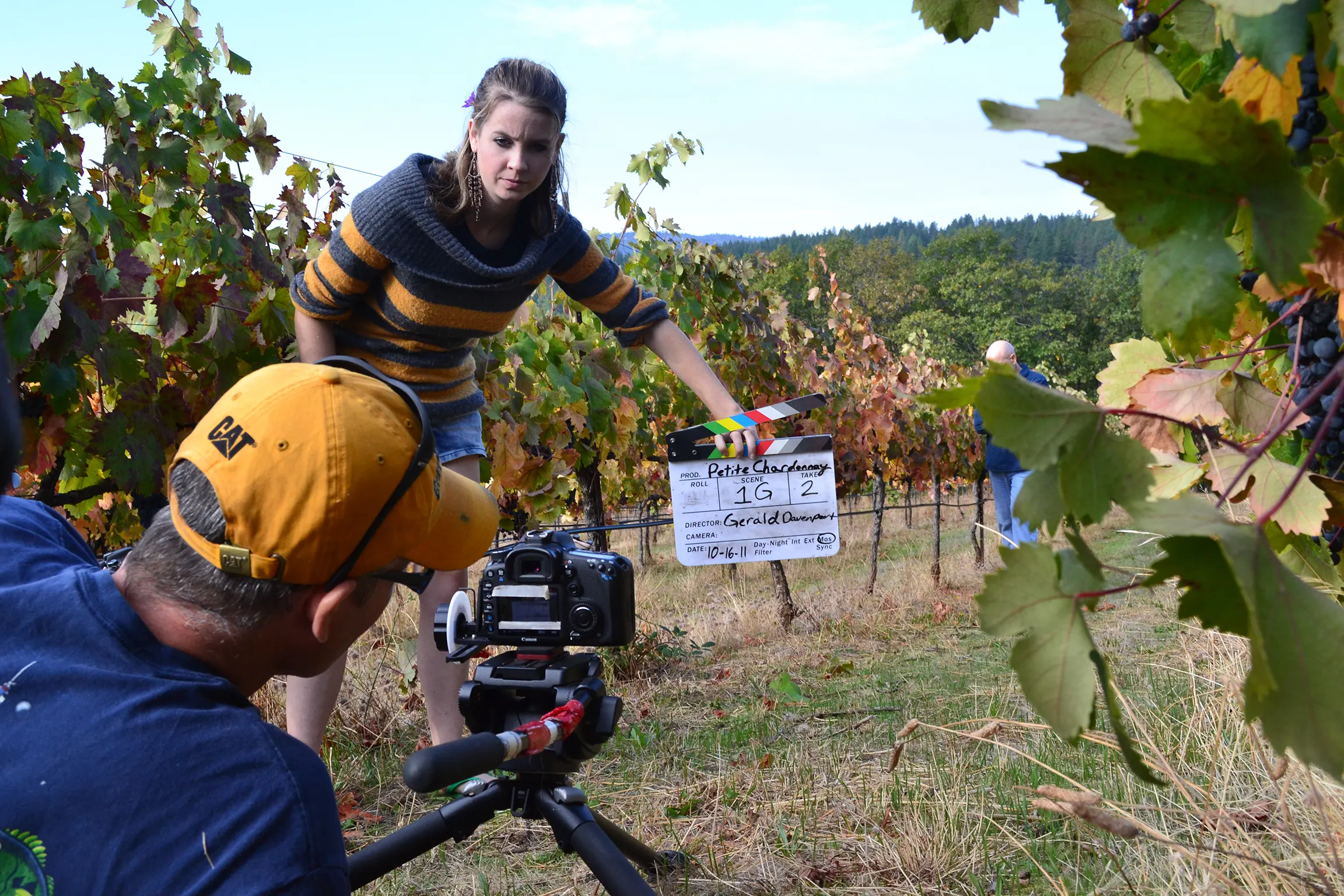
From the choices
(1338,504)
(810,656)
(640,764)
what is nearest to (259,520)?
(1338,504)

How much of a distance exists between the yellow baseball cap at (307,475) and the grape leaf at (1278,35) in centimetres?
86

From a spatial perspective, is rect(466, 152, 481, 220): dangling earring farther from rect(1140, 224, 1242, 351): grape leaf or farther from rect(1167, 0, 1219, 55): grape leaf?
rect(1140, 224, 1242, 351): grape leaf

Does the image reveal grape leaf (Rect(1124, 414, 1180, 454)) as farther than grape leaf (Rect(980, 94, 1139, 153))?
Yes

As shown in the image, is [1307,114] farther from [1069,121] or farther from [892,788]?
[892,788]

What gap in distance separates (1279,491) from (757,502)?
1.95 meters

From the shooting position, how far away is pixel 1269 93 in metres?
0.64

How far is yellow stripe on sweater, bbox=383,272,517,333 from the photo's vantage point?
2262 millimetres

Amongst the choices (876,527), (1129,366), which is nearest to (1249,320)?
(1129,366)

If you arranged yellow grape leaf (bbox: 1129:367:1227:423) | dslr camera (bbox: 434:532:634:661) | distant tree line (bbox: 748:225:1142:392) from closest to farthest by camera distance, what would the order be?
yellow grape leaf (bbox: 1129:367:1227:423) → dslr camera (bbox: 434:532:634:661) → distant tree line (bbox: 748:225:1142:392)

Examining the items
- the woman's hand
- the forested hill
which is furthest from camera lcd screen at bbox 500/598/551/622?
the forested hill

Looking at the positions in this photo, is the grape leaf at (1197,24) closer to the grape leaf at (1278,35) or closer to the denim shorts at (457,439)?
the grape leaf at (1278,35)

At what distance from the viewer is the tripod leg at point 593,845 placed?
61.5 inches

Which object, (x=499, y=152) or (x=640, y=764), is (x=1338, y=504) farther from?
(x=640, y=764)

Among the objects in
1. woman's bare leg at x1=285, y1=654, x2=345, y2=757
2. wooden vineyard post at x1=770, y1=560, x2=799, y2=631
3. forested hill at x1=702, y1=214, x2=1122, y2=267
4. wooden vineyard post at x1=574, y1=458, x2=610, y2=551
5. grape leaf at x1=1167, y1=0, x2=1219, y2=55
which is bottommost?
wooden vineyard post at x1=770, y1=560, x2=799, y2=631
